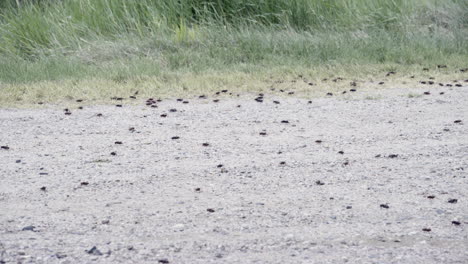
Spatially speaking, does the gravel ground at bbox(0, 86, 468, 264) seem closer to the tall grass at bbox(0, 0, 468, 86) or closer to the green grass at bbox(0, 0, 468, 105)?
the green grass at bbox(0, 0, 468, 105)

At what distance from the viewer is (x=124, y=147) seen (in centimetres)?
616

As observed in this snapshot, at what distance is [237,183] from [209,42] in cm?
658

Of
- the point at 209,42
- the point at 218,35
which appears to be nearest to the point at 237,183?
the point at 209,42

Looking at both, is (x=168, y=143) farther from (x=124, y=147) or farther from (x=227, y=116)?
(x=227, y=116)

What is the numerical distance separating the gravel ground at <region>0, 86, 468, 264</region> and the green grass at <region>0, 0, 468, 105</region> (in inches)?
65.3

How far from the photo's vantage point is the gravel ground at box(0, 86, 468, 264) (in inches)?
154

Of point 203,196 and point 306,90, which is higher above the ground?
point 203,196

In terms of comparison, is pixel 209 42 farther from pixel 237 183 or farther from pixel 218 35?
pixel 237 183

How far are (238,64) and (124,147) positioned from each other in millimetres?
4383

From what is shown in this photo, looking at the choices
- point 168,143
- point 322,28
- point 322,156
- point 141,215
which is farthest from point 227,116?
point 322,28

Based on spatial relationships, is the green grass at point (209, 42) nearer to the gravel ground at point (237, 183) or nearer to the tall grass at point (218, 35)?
the tall grass at point (218, 35)

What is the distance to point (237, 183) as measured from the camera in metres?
5.08


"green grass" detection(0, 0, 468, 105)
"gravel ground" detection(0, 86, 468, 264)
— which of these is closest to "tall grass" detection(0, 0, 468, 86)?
"green grass" detection(0, 0, 468, 105)

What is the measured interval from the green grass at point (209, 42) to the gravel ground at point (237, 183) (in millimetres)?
1659
